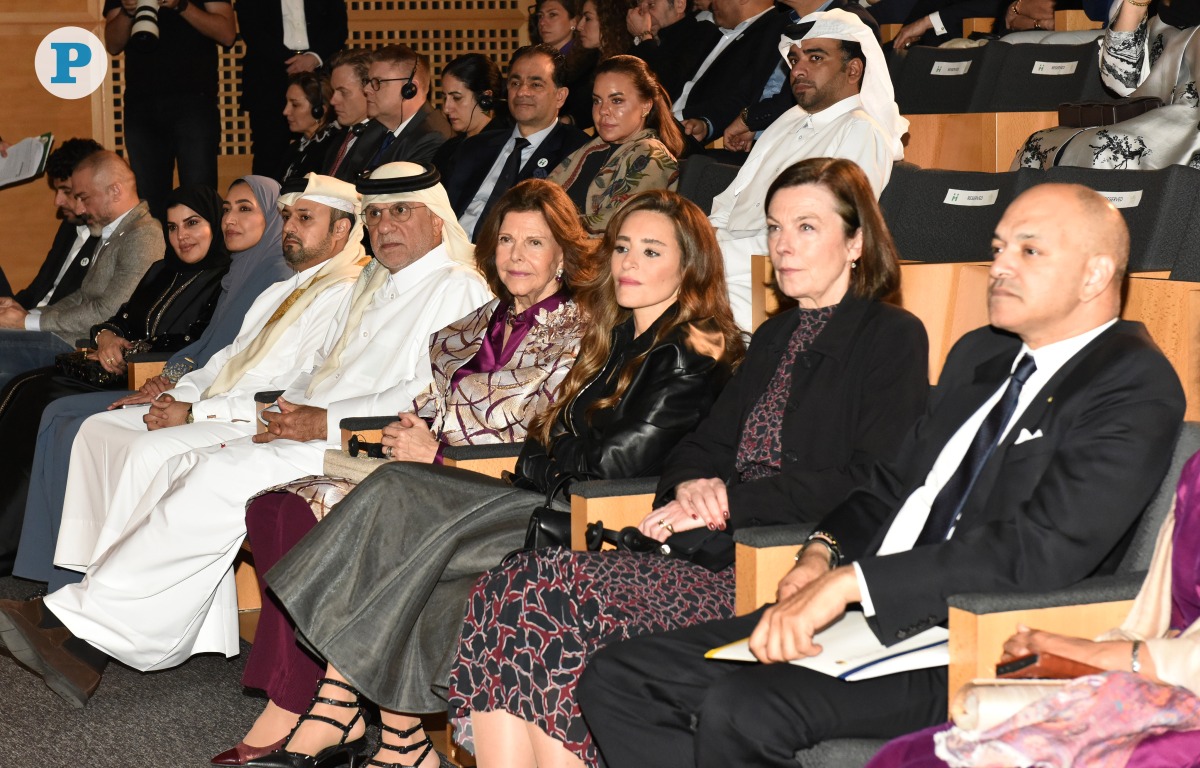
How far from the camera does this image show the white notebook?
6.65ft

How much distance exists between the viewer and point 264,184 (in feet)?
16.3

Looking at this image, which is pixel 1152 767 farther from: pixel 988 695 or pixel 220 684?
pixel 220 684

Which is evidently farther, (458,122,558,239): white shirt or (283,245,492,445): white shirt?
(458,122,558,239): white shirt

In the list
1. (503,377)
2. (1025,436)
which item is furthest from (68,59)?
(1025,436)

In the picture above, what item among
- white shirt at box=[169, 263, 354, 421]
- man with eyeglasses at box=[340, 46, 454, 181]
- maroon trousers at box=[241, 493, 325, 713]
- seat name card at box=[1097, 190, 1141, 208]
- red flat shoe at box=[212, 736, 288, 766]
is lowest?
red flat shoe at box=[212, 736, 288, 766]

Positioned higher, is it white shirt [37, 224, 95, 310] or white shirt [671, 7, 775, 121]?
white shirt [671, 7, 775, 121]

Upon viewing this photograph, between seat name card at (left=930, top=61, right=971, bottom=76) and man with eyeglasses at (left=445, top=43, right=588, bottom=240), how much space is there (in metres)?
1.36

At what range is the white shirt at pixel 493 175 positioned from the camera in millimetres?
5348

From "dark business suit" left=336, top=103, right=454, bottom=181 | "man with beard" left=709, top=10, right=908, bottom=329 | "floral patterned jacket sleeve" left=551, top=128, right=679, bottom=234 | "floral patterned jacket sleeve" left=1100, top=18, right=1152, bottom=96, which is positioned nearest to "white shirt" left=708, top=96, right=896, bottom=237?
"man with beard" left=709, top=10, right=908, bottom=329


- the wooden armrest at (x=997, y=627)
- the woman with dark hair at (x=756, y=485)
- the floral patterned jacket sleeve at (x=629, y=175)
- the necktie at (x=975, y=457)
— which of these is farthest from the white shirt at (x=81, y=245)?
the wooden armrest at (x=997, y=627)

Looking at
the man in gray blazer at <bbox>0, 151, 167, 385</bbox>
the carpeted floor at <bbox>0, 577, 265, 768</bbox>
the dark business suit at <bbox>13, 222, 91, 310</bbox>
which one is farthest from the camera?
the dark business suit at <bbox>13, 222, 91, 310</bbox>

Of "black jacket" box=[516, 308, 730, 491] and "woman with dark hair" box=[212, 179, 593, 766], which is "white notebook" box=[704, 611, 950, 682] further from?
"woman with dark hair" box=[212, 179, 593, 766]

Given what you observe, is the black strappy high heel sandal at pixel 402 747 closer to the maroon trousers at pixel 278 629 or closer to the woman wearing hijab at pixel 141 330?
the maroon trousers at pixel 278 629

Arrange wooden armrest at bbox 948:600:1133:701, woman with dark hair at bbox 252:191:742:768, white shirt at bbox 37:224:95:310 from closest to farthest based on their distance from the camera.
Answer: wooden armrest at bbox 948:600:1133:701, woman with dark hair at bbox 252:191:742:768, white shirt at bbox 37:224:95:310
